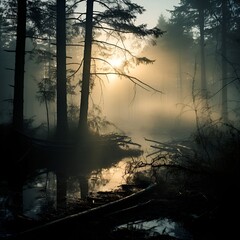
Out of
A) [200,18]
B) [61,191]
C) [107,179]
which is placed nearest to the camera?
[61,191]

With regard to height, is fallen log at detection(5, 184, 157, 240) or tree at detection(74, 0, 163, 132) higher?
tree at detection(74, 0, 163, 132)

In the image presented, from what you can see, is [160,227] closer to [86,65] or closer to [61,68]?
[86,65]

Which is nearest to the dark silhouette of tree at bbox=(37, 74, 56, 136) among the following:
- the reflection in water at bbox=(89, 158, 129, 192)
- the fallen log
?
the reflection in water at bbox=(89, 158, 129, 192)

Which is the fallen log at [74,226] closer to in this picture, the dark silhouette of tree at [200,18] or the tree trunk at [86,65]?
the tree trunk at [86,65]

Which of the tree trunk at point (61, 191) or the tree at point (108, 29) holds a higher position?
the tree at point (108, 29)

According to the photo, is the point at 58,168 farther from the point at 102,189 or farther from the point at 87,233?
the point at 87,233

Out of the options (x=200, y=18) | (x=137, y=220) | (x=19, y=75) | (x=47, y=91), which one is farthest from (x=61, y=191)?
(x=200, y=18)

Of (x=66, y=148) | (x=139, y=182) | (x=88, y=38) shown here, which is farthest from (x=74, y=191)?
(x=88, y=38)

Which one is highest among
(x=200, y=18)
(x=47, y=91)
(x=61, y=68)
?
(x=200, y=18)

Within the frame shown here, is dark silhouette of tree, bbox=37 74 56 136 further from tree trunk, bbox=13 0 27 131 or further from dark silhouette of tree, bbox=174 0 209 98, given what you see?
dark silhouette of tree, bbox=174 0 209 98

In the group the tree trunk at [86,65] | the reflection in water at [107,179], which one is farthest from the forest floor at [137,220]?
the tree trunk at [86,65]

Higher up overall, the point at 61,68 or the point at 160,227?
the point at 61,68

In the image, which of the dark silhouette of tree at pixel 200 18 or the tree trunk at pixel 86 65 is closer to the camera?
the tree trunk at pixel 86 65

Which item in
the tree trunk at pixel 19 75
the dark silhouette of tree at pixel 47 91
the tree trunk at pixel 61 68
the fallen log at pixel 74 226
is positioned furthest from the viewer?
the dark silhouette of tree at pixel 47 91
